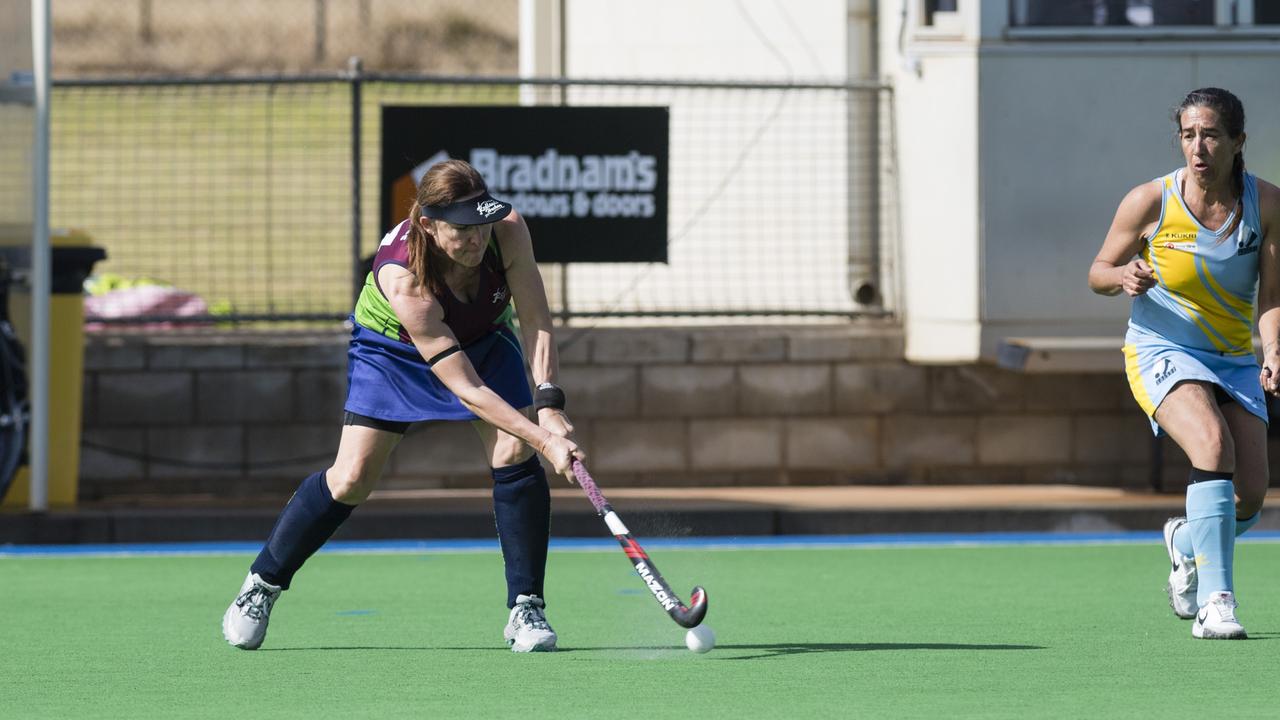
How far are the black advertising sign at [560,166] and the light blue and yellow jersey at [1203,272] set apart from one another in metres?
5.90

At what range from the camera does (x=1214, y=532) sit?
22.9ft

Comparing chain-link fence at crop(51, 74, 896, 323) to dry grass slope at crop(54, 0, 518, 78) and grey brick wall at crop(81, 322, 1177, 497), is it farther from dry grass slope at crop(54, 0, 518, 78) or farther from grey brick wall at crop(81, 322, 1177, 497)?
dry grass slope at crop(54, 0, 518, 78)

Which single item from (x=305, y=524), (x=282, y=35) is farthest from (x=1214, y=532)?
(x=282, y=35)

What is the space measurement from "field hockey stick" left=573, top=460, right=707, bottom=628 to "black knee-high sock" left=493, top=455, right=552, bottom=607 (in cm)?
36

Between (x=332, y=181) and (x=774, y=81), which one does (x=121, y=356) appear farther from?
(x=774, y=81)

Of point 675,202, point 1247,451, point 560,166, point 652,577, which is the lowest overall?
point 652,577

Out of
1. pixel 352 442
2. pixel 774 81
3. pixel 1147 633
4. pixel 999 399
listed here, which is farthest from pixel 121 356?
pixel 1147 633

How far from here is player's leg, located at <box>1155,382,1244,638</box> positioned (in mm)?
6949

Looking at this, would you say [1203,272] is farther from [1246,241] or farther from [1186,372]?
[1186,372]

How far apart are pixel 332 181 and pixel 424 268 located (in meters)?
7.85

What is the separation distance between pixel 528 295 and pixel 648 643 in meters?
1.17

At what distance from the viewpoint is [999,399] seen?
512 inches

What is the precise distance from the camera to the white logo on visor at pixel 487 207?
650cm

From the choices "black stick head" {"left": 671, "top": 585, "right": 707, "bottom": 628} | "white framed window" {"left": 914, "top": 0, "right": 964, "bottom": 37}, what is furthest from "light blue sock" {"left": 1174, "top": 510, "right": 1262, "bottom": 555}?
"white framed window" {"left": 914, "top": 0, "right": 964, "bottom": 37}
